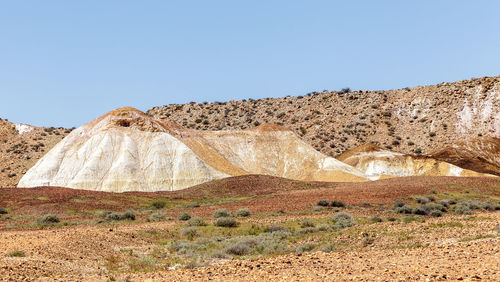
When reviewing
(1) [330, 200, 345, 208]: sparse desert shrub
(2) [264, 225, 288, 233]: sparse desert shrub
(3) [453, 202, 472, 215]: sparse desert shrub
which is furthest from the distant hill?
(2) [264, 225, 288, 233]: sparse desert shrub

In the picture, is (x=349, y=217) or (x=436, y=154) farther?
(x=436, y=154)

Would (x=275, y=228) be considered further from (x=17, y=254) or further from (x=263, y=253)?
(x=17, y=254)

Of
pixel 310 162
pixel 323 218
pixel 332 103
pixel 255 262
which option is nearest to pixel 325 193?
pixel 323 218

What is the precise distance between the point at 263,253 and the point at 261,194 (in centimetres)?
3228

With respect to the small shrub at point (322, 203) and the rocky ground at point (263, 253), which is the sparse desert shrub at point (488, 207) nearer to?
the rocky ground at point (263, 253)

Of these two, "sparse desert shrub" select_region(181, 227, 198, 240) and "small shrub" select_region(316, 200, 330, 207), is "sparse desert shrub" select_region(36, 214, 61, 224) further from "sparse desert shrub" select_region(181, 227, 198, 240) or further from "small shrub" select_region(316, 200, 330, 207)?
"small shrub" select_region(316, 200, 330, 207)

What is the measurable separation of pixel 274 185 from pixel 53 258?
39.6 metres

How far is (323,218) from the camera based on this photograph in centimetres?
3000

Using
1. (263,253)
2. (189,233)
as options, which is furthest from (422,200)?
(263,253)

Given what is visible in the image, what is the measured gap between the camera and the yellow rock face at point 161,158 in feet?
196

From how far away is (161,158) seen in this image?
62.0m

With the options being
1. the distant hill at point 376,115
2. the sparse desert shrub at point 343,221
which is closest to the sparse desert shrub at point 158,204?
the sparse desert shrub at point 343,221

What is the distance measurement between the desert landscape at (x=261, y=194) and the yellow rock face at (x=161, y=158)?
8.1 inches

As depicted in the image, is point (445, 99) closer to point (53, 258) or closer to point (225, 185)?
point (225, 185)
